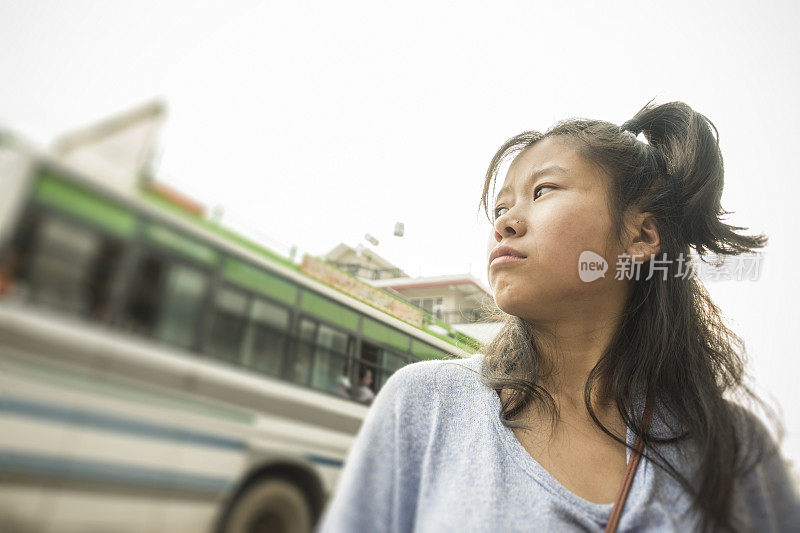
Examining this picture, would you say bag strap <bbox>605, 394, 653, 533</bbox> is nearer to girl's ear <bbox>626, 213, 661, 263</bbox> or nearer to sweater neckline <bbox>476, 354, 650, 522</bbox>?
sweater neckline <bbox>476, 354, 650, 522</bbox>

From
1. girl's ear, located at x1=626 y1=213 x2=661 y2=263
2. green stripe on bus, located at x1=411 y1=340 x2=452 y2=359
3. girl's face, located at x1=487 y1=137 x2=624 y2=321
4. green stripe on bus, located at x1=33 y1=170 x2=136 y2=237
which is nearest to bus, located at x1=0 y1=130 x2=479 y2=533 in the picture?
green stripe on bus, located at x1=33 y1=170 x2=136 y2=237

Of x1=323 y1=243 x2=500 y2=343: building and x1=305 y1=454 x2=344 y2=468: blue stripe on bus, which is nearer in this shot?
x1=305 y1=454 x2=344 y2=468: blue stripe on bus

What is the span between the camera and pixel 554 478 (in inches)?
31.9

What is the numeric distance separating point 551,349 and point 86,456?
898mm

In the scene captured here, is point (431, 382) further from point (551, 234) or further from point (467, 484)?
point (551, 234)

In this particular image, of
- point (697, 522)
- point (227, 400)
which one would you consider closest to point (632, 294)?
point (697, 522)

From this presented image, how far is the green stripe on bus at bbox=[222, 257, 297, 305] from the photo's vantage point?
78cm

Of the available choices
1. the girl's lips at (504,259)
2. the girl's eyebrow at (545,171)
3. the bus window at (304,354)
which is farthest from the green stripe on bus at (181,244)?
the girl's eyebrow at (545,171)

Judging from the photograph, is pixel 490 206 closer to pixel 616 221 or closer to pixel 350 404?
pixel 616 221

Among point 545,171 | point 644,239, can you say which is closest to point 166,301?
point 545,171

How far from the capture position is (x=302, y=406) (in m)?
0.88

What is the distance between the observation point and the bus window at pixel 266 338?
786 millimetres

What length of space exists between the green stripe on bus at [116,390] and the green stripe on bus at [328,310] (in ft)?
0.81

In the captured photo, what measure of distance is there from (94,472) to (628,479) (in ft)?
2.76
